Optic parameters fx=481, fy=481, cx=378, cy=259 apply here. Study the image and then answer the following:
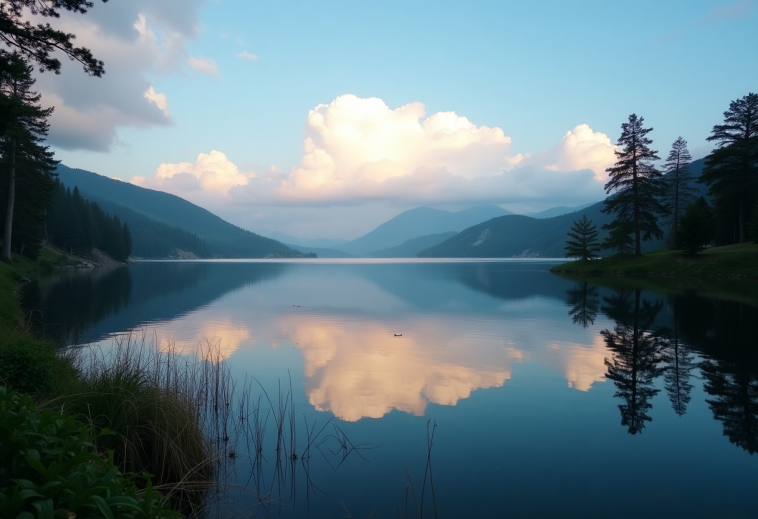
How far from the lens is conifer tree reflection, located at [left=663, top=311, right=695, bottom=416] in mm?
11812

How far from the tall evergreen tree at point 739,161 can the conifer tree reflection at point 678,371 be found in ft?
167

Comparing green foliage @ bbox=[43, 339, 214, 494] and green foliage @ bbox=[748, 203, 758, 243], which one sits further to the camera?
green foliage @ bbox=[748, 203, 758, 243]

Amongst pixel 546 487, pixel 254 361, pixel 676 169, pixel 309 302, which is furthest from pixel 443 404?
pixel 676 169

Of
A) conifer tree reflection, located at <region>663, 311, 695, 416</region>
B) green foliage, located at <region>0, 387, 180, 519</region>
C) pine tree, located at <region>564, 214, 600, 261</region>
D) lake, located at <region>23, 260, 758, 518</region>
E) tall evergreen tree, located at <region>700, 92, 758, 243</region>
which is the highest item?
tall evergreen tree, located at <region>700, 92, 758, 243</region>

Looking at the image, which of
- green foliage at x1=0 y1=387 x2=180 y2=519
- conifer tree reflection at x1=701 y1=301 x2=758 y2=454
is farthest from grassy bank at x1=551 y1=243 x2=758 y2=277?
green foliage at x1=0 y1=387 x2=180 y2=519

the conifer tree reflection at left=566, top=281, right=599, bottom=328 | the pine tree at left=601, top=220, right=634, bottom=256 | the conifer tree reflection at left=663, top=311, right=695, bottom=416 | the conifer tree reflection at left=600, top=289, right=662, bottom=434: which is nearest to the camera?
the conifer tree reflection at left=600, top=289, right=662, bottom=434

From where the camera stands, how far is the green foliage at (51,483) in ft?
9.34

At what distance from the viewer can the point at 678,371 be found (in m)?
14.5

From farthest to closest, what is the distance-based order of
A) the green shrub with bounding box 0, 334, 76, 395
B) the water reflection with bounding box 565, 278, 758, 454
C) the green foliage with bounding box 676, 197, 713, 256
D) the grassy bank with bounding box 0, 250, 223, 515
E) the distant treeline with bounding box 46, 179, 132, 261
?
the distant treeline with bounding box 46, 179, 132, 261, the green foliage with bounding box 676, 197, 713, 256, the water reflection with bounding box 565, 278, 758, 454, the green shrub with bounding box 0, 334, 76, 395, the grassy bank with bounding box 0, 250, 223, 515

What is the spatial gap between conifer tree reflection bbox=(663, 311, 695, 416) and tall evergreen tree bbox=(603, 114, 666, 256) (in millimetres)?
47486

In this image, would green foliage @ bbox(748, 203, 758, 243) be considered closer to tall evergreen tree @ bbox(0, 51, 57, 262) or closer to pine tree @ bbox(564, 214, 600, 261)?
pine tree @ bbox(564, 214, 600, 261)

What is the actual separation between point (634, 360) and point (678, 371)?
1689 mm

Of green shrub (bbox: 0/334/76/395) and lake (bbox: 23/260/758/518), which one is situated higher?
green shrub (bbox: 0/334/76/395)

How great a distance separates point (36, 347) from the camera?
31.7 ft
